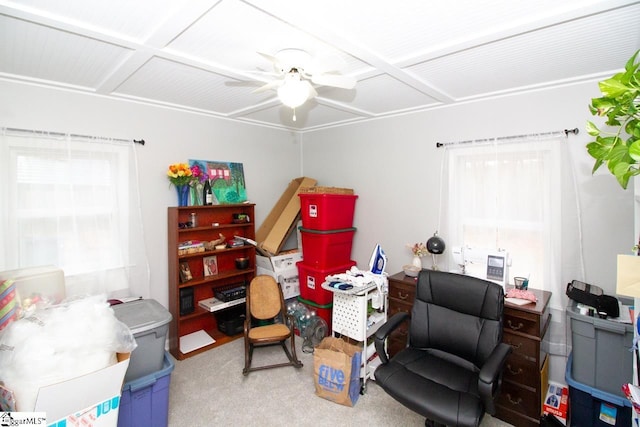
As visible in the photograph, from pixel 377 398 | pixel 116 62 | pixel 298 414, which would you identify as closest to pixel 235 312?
pixel 298 414

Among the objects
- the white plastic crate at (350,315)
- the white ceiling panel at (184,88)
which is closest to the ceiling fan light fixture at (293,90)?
the white ceiling panel at (184,88)

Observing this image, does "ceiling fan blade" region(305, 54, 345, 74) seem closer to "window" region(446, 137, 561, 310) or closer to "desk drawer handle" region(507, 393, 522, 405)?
"window" region(446, 137, 561, 310)

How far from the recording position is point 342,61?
1.94m

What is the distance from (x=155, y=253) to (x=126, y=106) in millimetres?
1392

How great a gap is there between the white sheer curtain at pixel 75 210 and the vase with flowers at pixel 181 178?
1.05 ft

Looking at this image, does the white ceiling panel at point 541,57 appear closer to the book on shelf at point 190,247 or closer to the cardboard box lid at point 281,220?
the cardboard box lid at point 281,220

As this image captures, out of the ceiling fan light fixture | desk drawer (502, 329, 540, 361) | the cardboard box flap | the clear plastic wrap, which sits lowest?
desk drawer (502, 329, 540, 361)

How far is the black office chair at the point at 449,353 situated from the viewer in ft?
5.21

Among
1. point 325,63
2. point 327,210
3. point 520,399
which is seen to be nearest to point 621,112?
point 325,63

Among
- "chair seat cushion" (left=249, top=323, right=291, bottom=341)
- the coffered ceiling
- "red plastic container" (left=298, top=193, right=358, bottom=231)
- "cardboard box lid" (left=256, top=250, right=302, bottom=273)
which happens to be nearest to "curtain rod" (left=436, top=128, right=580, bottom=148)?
the coffered ceiling

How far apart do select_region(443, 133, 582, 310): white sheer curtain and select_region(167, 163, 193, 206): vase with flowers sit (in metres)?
2.51

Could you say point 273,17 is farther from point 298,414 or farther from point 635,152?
point 298,414

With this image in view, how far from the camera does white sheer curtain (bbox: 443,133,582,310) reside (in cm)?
236

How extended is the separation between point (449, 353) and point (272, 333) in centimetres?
147
